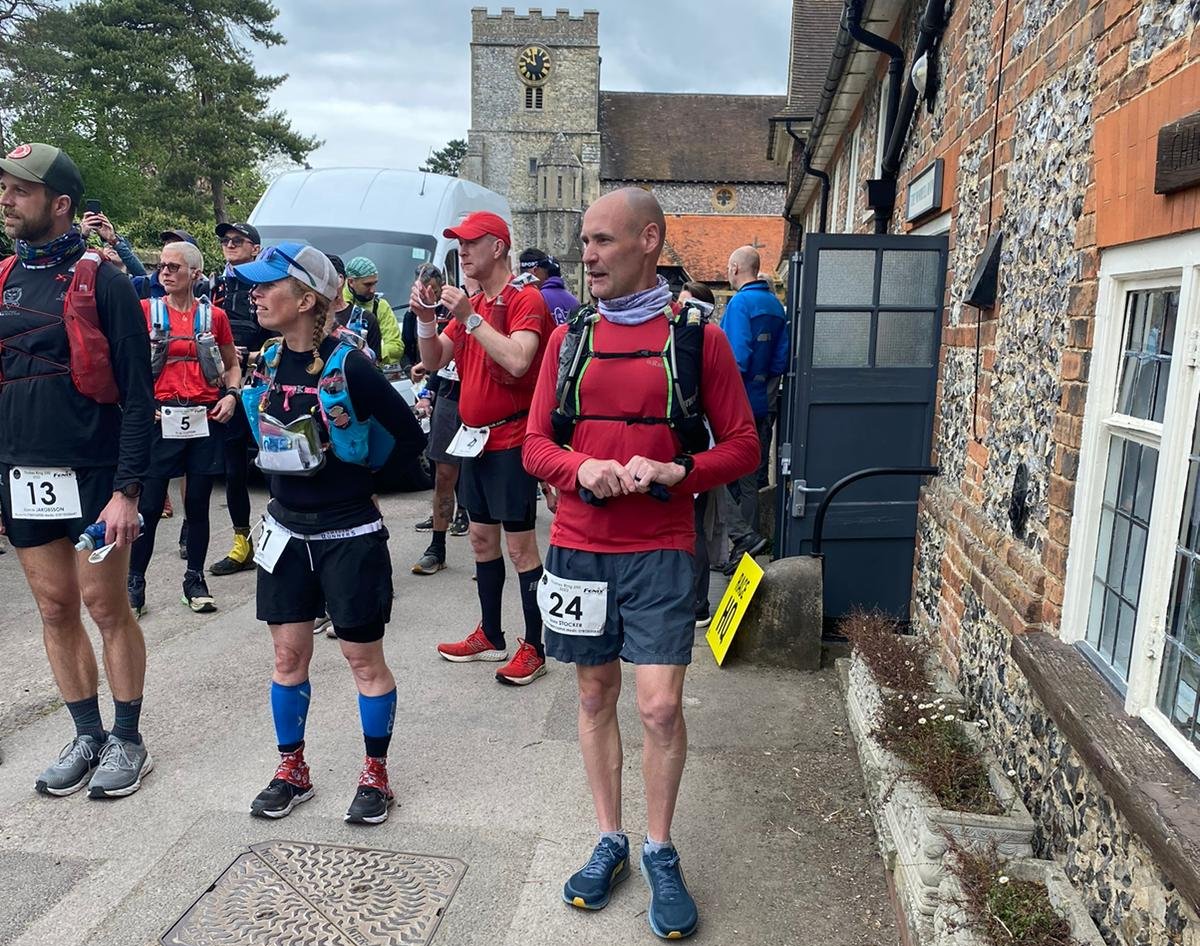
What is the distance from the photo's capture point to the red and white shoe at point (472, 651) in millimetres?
4719

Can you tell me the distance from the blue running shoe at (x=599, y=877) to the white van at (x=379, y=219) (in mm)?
6972

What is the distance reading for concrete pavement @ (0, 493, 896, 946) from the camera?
272cm

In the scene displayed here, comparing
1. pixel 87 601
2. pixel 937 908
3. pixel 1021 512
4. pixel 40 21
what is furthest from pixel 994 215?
pixel 40 21

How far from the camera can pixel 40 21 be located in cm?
2592

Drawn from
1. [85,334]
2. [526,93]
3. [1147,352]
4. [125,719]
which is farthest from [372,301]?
[526,93]

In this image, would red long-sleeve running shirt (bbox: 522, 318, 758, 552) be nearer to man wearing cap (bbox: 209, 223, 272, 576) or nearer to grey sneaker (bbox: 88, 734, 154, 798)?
grey sneaker (bbox: 88, 734, 154, 798)

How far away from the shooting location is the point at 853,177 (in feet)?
29.5

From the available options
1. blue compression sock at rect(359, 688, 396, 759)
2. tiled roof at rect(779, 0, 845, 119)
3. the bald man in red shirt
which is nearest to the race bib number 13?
blue compression sock at rect(359, 688, 396, 759)

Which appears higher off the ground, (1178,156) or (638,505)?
(1178,156)

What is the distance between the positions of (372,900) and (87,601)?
61.7 inches

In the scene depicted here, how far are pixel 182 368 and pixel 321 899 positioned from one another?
3701 mm

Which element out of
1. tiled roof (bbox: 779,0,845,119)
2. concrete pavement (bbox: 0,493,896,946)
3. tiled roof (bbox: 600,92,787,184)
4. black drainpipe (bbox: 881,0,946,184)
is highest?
tiled roof (bbox: 600,92,787,184)

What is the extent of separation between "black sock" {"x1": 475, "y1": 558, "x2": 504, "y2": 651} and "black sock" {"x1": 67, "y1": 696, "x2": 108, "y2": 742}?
69.3 inches

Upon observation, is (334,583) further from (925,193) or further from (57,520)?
(925,193)
